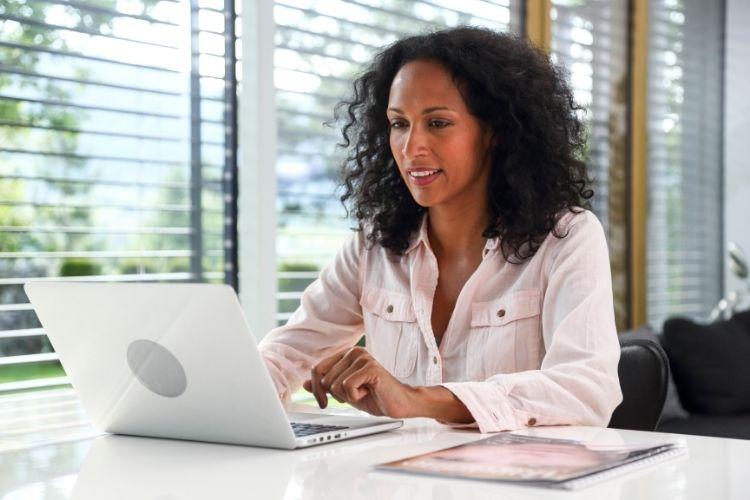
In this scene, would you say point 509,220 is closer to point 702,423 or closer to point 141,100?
point 141,100

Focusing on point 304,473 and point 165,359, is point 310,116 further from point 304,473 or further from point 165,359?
point 304,473


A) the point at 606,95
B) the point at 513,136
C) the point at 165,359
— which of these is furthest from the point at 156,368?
the point at 606,95

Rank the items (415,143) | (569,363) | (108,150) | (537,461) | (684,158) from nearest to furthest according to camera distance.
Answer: (537,461) → (569,363) → (415,143) → (108,150) → (684,158)

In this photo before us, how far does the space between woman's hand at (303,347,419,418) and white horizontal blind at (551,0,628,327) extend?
10.3 ft

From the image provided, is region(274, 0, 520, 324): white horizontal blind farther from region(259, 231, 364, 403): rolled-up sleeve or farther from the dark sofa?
A: the dark sofa

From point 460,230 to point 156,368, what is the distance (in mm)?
841

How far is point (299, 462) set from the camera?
125cm

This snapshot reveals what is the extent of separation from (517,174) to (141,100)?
1206 millimetres

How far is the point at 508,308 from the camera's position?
1.88 m

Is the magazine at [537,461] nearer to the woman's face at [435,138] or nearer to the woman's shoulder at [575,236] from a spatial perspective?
the woman's shoulder at [575,236]

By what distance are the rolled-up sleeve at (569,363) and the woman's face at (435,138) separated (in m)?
0.25

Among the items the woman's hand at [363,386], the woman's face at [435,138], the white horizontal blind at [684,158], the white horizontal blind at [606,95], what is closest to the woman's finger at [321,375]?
the woman's hand at [363,386]

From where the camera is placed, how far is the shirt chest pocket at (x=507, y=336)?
186cm

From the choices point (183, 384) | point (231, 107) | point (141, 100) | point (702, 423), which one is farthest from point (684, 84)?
point (183, 384)
